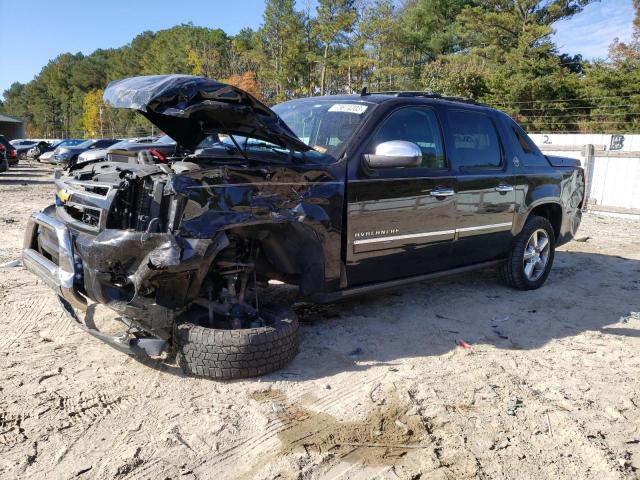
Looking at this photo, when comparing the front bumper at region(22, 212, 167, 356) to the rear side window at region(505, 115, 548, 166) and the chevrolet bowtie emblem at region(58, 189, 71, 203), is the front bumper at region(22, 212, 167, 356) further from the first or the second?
the rear side window at region(505, 115, 548, 166)

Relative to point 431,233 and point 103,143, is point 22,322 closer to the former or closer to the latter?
point 431,233

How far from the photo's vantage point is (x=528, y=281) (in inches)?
226

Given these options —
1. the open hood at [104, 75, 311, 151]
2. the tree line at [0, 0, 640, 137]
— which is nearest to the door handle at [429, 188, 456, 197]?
the open hood at [104, 75, 311, 151]

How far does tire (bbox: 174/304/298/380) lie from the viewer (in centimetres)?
318

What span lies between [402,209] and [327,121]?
3.12 feet

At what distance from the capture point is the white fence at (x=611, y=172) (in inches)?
481

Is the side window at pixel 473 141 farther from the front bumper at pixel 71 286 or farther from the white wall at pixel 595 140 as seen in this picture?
the white wall at pixel 595 140

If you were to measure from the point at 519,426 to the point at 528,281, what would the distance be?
119 inches

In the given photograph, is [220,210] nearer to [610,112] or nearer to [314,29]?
[610,112]

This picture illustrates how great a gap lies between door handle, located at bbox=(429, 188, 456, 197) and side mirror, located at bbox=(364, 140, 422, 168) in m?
0.68

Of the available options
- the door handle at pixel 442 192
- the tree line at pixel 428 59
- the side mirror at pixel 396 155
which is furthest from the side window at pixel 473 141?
the tree line at pixel 428 59

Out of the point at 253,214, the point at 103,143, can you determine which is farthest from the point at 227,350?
the point at 103,143

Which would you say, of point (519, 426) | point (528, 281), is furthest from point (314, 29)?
point (519, 426)

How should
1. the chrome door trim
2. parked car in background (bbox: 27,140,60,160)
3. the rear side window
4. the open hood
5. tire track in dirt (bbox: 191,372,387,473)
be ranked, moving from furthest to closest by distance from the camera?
parked car in background (bbox: 27,140,60,160) → the rear side window → the chrome door trim → the open hood → tire track in dirt (bbox: 191,372,387,473)
